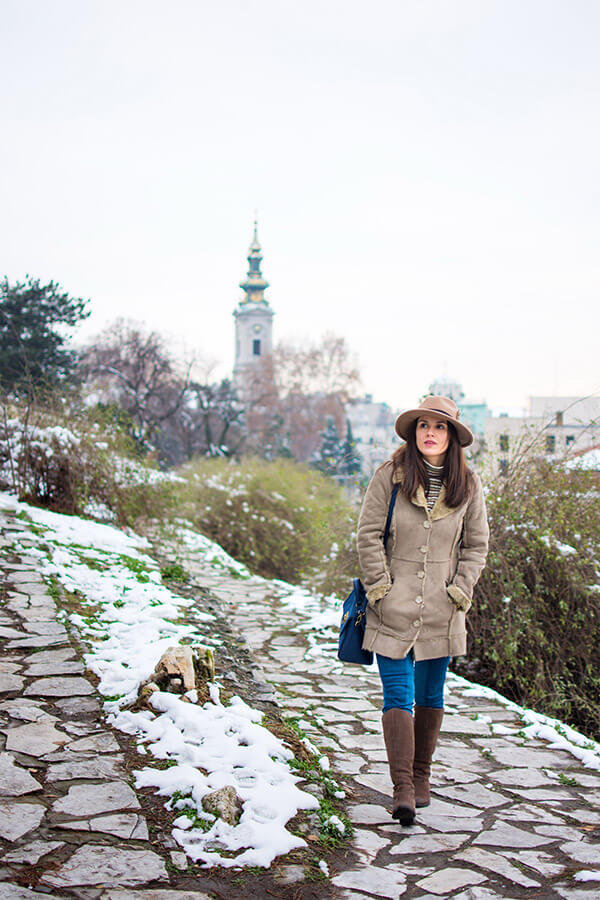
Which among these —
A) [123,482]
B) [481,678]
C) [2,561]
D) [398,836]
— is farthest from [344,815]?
[123,482]

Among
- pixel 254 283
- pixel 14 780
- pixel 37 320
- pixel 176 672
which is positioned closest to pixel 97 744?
pixel 14 780

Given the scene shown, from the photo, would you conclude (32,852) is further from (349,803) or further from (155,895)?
(349,803)

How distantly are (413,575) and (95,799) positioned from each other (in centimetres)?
147

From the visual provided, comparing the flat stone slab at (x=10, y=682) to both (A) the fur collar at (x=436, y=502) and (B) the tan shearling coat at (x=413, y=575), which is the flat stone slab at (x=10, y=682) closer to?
(B) the tan shearling coat at (x=413, y=575)

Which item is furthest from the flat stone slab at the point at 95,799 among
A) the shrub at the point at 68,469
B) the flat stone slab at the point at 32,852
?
the shrub at the point at 68,469

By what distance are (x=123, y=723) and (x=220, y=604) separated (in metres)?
3.59

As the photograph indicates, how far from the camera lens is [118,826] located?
2.80m

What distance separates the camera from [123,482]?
9.73 m

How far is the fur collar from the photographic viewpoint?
10.8 ft

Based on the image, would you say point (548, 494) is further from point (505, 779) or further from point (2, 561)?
point (2, 561)

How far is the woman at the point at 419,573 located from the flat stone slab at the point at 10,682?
1.94 metres

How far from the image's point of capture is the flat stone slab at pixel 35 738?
336 cm

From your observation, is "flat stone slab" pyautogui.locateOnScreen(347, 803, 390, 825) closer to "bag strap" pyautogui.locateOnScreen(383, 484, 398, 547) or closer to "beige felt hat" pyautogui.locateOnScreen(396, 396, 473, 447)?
"bag strap" pyautogui.locateOnScreen(383, 484, 398, 547)

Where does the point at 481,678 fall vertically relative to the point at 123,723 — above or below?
below
